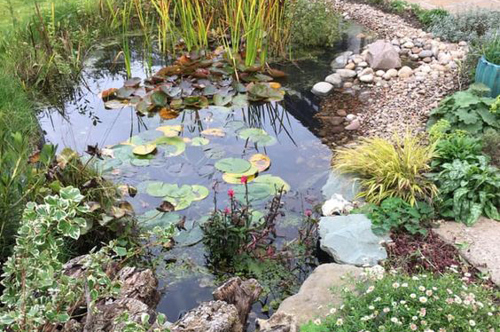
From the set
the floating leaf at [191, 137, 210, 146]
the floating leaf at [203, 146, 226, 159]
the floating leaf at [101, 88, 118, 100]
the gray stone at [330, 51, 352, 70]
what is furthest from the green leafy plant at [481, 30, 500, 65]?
the floating leaf at [101, 88, 118, 100]

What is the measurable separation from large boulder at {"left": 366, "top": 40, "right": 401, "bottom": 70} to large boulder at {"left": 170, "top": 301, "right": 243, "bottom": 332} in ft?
14.0

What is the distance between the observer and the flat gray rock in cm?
317

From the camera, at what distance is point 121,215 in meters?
3.27

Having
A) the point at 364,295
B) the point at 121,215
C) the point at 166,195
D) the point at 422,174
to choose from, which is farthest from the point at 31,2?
the point at 364,295

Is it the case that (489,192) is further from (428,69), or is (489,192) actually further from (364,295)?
(428,69)

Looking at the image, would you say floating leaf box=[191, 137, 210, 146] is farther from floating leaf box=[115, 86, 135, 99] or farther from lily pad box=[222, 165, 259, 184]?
floating leaf box=[115, 86, 135, 99]

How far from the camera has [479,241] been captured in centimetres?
336

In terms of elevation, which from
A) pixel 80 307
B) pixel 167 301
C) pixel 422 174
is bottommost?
pixel 167 301

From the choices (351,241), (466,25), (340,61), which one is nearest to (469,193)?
(351,241)

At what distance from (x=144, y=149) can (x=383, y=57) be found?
2998mm

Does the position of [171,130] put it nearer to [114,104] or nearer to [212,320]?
[114,104]

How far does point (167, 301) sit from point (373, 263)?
1.24m

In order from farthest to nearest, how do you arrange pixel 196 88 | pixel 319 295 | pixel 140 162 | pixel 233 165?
pixel 196 88 < pixel 140 162 < pixel 233 165 < pixel 319 295

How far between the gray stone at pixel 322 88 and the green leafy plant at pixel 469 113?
1380 millimetres
